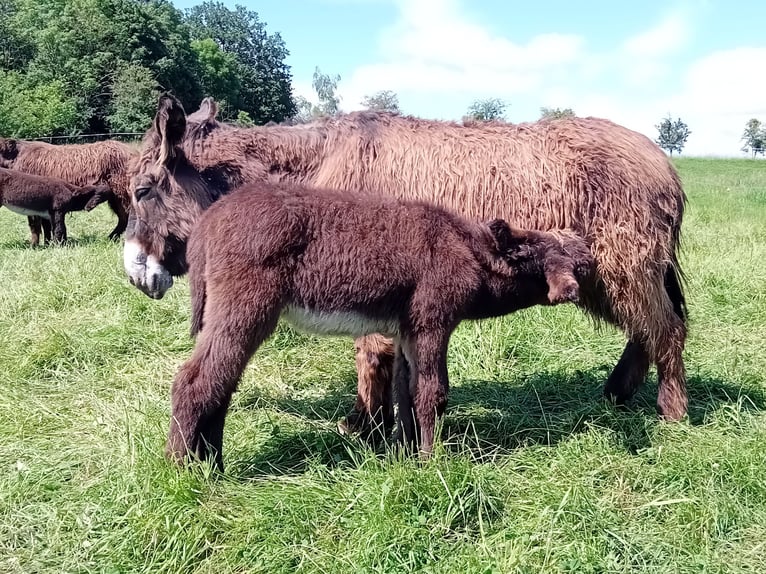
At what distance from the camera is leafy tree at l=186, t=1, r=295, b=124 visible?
230 ft

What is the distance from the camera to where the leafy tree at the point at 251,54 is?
70000mm

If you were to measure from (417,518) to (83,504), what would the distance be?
162 cm

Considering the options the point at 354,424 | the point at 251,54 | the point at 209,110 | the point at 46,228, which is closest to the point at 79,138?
the point at 46,228

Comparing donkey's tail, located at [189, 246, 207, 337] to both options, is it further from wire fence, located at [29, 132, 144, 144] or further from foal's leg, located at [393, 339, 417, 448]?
wire fence, located at [29, 132, 144, 144]

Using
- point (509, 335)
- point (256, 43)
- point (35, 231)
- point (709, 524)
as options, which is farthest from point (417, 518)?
point (256, 43)

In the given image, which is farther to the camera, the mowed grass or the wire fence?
the wire fence

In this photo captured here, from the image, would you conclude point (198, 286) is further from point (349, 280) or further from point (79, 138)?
point (79, 138)

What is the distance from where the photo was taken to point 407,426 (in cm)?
Result: 365

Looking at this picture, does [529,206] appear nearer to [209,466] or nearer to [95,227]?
[209,466]

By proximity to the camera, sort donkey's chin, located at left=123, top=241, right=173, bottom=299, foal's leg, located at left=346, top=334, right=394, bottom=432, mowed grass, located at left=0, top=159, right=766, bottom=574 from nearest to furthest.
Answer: mowed grass, located at left=0, top=159, right=766, bottom=574 < donkey's chin, located at left=123, top=241, right=173, bottom=299 < foal's leg, located at left=346, top=334, right=394, bottom=432

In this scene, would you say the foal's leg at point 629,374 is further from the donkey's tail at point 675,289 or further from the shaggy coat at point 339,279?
the shaggy coat at point 339,279

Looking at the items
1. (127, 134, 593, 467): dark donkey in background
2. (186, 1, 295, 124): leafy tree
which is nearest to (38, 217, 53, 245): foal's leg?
(127, 134, 593, 467): dark donkey in background

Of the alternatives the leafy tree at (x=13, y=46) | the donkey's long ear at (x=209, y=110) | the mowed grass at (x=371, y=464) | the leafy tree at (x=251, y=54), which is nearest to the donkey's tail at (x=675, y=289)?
the mowed grass at (x=371, y=464)

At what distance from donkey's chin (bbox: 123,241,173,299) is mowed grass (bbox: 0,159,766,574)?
775 millimetres
